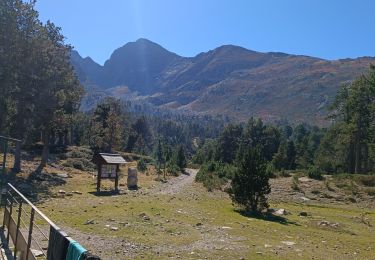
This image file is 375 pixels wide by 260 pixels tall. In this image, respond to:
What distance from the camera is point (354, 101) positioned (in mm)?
60688

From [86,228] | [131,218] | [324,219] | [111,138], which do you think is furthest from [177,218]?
[111,138]

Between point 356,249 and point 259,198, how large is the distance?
9.87 meters

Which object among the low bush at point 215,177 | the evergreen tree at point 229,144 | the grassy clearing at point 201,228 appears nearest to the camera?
the grassy clearing at point 201,228

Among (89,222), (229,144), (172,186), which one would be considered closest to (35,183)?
(172,186)

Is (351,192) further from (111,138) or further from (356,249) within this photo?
(111,138)

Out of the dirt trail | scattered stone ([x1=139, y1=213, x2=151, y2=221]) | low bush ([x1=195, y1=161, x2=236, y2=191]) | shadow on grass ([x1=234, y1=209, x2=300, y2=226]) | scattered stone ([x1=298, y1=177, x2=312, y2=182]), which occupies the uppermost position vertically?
scattered stone ([x1=298, y1=177, x2=312, y2=182])

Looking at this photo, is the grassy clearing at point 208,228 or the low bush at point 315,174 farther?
the low bush at point 315,174

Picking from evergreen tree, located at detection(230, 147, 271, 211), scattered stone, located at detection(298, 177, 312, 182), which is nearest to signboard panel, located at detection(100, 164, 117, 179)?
evergreen tree, located at detection(230, 147, 271, 211)

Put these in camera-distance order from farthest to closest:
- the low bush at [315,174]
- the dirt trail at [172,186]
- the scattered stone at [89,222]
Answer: the low bush at [315,174] → the dirt trail at [172,186] → the scattered stone at [89,222]

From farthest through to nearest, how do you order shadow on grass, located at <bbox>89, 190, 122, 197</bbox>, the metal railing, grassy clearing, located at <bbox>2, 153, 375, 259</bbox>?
shadow on grass, located at <bbox>89, 190, 122, 197</bbox>, grassy clearing, located at <bbox>2, 153, 375, 259</bbox>, the metal railing

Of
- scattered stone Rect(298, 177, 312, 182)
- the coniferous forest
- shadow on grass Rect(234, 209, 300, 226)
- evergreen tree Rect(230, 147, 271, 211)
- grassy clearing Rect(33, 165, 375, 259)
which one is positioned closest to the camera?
grassy clearing Rect(33, 165, 375, 259)

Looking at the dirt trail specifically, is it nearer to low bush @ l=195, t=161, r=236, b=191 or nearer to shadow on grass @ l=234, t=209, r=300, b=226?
low bush @ l=195, t=161, r=236, b=191

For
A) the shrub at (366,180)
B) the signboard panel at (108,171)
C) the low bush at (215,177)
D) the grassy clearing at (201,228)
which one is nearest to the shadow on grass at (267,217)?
the grassy clearing at (201,228)

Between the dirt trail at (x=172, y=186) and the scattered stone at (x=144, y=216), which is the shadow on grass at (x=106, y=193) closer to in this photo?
the dirt trail at (x=172, y=186)
